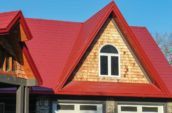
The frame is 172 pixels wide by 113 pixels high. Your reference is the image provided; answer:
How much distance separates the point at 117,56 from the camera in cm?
2259

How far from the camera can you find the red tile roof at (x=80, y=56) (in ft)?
69.1

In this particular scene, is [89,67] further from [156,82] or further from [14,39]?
[14,39]

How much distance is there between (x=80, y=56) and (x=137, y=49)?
2949 mm

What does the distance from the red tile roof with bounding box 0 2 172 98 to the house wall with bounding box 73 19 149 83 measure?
291mm

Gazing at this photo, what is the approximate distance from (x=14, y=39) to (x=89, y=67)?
707 cm

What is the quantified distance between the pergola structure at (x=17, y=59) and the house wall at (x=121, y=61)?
590 cm

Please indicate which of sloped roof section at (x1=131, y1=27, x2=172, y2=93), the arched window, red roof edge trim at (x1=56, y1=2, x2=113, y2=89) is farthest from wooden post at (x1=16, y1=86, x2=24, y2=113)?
sloped roof section at (x1=131, y1=27, x2=172, y2=93)

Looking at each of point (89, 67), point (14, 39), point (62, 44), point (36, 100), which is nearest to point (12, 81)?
point (14, 39)

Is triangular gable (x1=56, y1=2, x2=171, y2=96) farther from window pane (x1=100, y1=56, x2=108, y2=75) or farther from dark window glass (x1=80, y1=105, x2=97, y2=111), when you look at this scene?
dark window glass (x1=80, y1=105, x2=97, y2=111)

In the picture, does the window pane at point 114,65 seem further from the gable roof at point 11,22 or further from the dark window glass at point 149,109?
the gable roof at point 11,22

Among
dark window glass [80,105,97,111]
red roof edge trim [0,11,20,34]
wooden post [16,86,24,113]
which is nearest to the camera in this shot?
red roof edge trim [0,11,20,34]

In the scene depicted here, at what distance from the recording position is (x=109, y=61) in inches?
883

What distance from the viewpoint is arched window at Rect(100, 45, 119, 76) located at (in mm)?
22266

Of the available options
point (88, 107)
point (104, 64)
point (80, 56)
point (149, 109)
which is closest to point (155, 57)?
point (149, 109)
